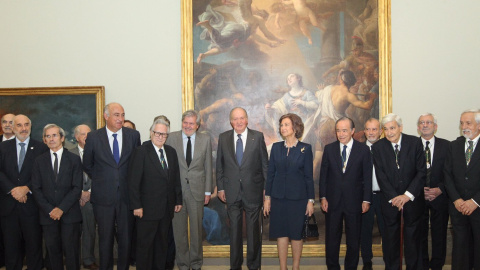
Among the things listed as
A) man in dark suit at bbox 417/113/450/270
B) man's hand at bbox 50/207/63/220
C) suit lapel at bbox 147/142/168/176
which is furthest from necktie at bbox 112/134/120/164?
man in dark suit at bbox 417/113/450/270

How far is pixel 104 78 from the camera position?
648 centimetres

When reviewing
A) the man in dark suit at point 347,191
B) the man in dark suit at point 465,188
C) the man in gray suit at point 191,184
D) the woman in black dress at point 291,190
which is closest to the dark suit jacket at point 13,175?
the man in gray suit at point 191,184

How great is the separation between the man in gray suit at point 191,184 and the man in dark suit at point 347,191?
1.50 meters

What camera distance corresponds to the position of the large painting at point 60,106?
21.0 feet

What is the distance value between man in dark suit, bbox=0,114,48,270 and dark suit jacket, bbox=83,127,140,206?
0.78 m

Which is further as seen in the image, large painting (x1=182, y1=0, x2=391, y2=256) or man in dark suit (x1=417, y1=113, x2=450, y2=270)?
large painting (x1=182, y1=0, x2=391, y2=256)

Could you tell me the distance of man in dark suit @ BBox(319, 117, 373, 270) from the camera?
500cm

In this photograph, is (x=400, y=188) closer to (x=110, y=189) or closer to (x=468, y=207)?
(x=468, y=207)

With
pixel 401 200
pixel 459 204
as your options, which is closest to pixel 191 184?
pixel 401 200

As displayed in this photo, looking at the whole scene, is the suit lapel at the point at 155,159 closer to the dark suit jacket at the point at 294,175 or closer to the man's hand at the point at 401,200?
the dark suit jacket at the point at 294,175

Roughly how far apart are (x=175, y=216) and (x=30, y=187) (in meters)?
1.75

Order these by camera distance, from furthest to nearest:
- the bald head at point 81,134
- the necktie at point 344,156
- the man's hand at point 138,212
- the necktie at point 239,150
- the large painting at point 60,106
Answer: the large painting at point 60,106 → the bald head at point 81,134 → the necktie at point 239,150 → the necktie at point 344,156 → the man's hand at point 138,212

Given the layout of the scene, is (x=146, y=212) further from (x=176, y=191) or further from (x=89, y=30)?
(x=89, y=30)

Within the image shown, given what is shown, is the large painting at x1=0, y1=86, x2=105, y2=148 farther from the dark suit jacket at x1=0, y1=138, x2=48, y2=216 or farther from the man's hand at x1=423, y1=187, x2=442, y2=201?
the man's hand at x1=423, y1=187, x2=442, y2=201
